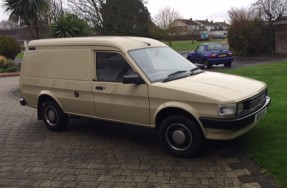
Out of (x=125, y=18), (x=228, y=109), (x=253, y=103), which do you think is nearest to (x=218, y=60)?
(x=253, y=103)

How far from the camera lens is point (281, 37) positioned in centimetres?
2811

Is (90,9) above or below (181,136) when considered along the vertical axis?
above

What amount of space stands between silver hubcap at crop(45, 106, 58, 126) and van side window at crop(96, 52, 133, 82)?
1.67m

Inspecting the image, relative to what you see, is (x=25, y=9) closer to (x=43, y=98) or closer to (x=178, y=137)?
(x=43, y=98)

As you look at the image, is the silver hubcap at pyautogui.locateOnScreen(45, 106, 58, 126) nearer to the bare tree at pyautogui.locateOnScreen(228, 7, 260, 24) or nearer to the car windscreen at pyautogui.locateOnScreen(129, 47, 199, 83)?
the car windscreen at pyautogui.locateOnScreen(129, 47, 199, 83)

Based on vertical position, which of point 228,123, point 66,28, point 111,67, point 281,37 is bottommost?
Answer: point 228,123

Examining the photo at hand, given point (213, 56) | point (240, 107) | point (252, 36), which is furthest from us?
point (252, 36)

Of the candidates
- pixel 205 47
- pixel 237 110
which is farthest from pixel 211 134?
pixel 205 47

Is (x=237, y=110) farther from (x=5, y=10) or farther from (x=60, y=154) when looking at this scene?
(x=5, y=10)

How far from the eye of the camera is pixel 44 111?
774 centimetres

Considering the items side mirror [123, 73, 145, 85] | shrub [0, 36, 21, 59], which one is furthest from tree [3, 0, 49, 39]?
side mirror [123, 73, 145, 85]

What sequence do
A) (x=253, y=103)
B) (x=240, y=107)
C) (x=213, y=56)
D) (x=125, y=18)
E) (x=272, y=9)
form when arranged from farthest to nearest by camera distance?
(x=125, y=18), (x=272, y=9), (x=213, y=56), (x=253, y=103), (x=240, y=107)

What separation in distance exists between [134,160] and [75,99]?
1.94m

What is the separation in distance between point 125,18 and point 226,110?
124 ft
